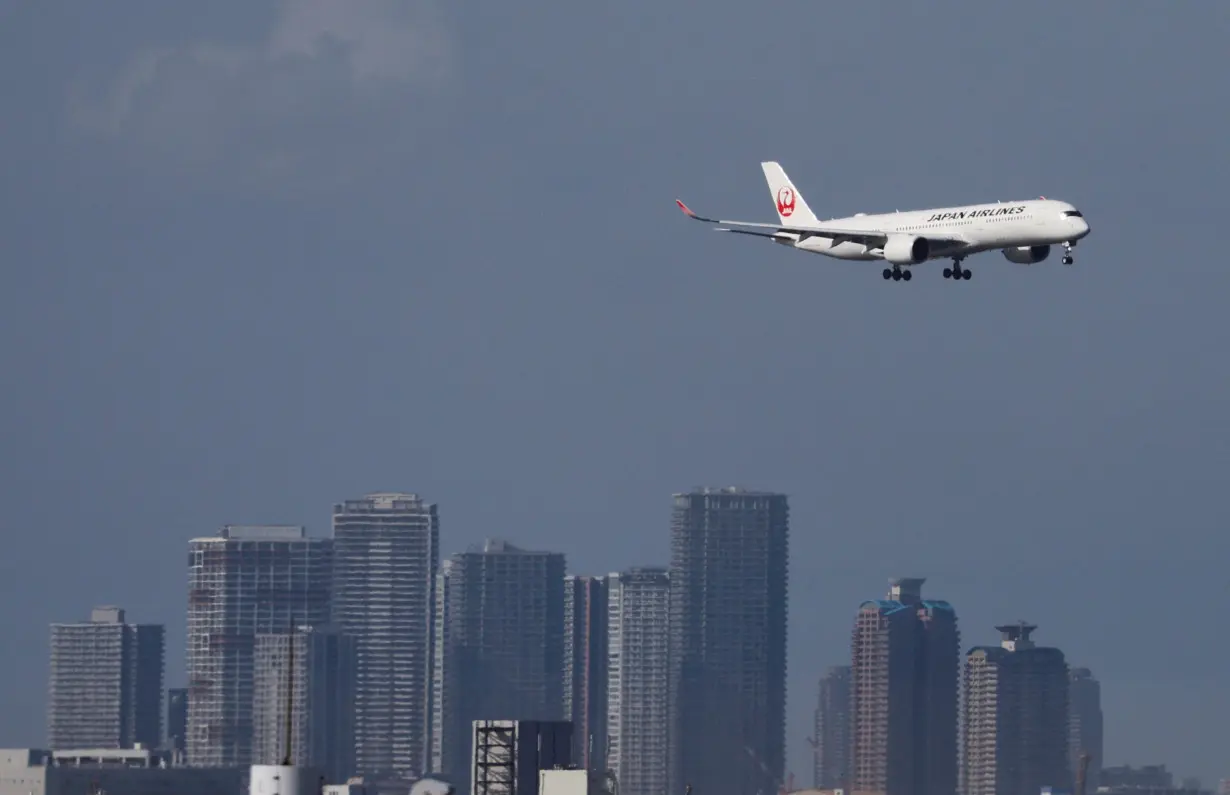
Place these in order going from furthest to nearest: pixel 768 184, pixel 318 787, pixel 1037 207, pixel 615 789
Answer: pixel 768 184
pixel 1037 207
pixel 615 789
pixel 318 787

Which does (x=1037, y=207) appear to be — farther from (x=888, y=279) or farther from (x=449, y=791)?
(x=449, y=791)

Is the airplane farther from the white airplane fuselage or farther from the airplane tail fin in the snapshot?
the airplane tail fin

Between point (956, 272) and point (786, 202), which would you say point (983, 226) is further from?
point (786, 202)

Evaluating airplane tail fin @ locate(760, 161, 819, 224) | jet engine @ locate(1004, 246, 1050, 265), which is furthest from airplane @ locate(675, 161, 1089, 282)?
airplane tail fin @ locate(760, 161, 819, 224)

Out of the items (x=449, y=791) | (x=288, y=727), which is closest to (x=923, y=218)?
(x=449, y=791)

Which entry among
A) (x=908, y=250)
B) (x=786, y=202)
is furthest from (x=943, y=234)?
(x=786, y=202)

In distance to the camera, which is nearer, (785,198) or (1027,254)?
(1027,254)

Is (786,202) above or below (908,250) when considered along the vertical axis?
above

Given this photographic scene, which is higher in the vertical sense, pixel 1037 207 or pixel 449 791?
pixel 1037 207
